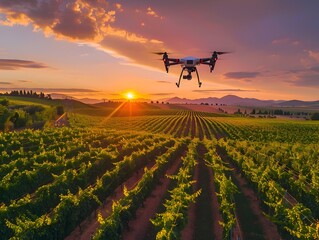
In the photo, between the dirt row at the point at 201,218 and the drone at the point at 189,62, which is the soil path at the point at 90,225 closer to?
the dirt row at the point at 201,218

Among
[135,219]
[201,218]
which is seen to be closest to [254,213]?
[201,218]

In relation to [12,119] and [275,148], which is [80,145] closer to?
[275,148]

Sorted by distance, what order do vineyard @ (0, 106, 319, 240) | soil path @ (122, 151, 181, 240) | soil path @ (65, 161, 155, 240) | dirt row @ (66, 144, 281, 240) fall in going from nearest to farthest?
vineyard @ (0, 106, 319, 240) → soil path @ (65, 161, 155, 240) → soil path @ (122, 151, 181, 240) → dirt row @ (66, 144, 281, 240)

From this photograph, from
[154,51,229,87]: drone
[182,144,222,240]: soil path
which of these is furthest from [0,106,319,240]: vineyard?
[154,51,229,87]: drone

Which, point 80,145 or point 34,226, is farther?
point 80,145

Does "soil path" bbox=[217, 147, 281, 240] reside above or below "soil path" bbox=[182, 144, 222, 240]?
above

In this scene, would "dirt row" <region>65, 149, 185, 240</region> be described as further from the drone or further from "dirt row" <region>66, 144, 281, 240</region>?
the drone

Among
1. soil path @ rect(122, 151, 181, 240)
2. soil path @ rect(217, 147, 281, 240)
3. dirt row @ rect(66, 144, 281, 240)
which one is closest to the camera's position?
soil path @ rect(122, 151, 181, 240)

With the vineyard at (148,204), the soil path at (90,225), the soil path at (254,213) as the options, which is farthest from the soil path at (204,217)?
the soil path at (90,225)

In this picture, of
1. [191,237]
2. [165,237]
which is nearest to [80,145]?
[191,237]
